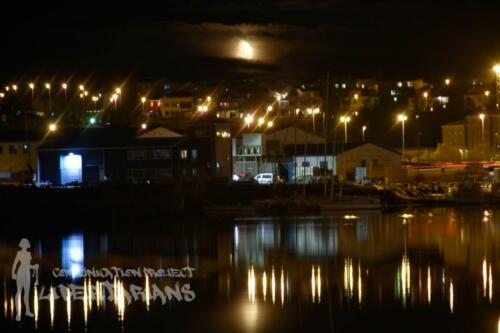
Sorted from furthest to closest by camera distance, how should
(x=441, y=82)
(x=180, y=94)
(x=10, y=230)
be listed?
1. (x=441, y=82)
2. (x=180, y=94)
3. (x=10, y=230)

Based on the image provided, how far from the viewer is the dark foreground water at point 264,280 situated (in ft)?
36.9

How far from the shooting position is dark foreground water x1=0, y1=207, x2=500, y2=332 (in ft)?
36.9

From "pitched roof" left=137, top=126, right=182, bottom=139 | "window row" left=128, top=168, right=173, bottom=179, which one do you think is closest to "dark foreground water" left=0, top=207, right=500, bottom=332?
"window row" left=128, top=168, right=173, bottom=179

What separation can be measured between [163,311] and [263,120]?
34.1 meters

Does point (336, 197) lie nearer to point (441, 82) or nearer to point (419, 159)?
point (419, 159)

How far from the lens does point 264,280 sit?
14352 millimetres

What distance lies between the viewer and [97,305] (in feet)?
40.0

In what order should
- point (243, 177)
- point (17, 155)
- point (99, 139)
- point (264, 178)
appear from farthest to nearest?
point (17, 155) → point (99, 139) → point (243, 177) → point (264, 178)

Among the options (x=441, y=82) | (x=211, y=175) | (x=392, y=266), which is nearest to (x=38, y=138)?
(x=211, y=175)

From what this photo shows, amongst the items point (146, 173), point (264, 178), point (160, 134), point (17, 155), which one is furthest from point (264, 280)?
point (17, 155)

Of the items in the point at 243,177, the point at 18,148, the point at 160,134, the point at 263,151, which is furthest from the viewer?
the point at 263,151
